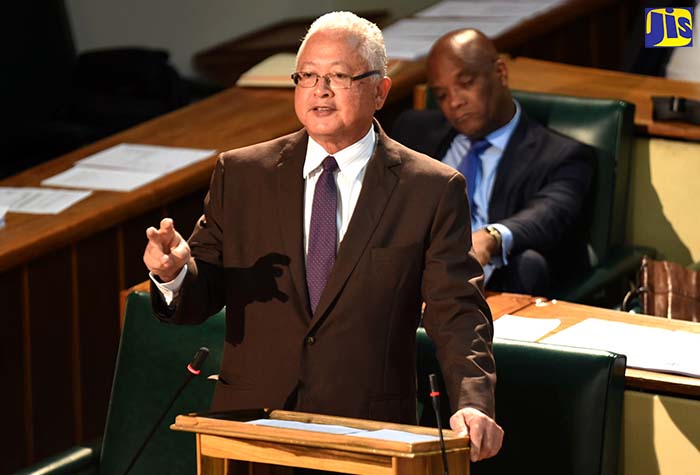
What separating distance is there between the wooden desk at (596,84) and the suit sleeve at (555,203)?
443 millimetres

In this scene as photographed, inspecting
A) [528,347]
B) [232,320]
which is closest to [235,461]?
[232,320]

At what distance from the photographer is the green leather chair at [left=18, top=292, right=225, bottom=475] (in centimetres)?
306

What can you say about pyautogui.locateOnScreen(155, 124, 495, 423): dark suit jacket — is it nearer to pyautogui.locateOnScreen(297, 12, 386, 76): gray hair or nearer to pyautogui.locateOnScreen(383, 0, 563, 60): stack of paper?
pyautogui.locateOnScreen(297, 12, 386, 76): gray hair

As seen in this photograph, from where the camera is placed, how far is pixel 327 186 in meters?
2.49

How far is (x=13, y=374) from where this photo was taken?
382cm

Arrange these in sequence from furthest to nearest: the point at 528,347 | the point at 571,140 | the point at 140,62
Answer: the point at 140,62 → the point at 571,140 → the point at 528,347

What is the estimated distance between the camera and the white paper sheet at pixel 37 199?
4.13m

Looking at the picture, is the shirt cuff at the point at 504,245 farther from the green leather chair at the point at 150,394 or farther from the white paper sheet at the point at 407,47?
the white paper sheet at the point at 407,47

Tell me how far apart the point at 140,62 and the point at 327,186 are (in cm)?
358

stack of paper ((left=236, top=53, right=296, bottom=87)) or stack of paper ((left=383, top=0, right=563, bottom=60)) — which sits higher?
stack of paper ((left=383, top=0, right=563, bottom=60))

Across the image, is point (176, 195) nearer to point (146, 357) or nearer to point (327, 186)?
point (146, 357)

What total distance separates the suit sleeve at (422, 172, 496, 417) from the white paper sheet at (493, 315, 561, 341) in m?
0.73

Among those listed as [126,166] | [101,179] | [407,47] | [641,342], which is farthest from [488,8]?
[641,342]

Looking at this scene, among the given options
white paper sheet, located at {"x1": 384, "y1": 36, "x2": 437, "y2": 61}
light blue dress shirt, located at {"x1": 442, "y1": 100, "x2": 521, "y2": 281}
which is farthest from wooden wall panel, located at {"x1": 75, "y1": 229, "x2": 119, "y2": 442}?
white paper sheet, located at {"x1": 384, "y1": 36, "x2": 437, "y2": 61}
